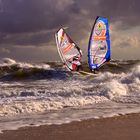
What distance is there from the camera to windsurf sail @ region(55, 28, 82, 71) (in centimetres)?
1498

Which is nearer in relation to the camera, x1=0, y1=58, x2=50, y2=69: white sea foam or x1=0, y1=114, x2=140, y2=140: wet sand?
x1=0, y1=114, x2=140, y2=140: wet sand

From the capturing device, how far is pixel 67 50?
1535cm

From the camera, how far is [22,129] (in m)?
6.47

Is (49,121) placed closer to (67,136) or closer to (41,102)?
(67,136)

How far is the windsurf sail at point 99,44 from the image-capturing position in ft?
48.2

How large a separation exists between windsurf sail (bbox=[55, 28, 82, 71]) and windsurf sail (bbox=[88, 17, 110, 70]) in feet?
3.00

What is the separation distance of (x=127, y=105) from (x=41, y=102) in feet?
7.13

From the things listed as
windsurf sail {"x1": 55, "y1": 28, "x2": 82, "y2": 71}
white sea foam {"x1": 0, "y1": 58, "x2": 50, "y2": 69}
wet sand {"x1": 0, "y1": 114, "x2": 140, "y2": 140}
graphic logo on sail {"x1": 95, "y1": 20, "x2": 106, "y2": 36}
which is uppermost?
graphic logo on sail {"x1": 95, "y1": 20, "x2": 106, "y2": 36}

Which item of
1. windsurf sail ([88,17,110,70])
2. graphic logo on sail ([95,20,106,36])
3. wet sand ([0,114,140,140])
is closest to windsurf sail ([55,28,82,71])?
windsurf sail ([88,17,110,70])

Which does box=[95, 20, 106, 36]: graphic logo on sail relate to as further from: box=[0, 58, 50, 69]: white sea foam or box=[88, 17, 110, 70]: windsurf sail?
box=[0, 58, 50, 69]: white sea foam

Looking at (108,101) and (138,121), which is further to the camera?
(108,101)

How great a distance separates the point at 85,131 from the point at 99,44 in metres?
9.00

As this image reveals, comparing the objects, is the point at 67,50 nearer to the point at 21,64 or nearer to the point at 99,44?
the point at 99,44

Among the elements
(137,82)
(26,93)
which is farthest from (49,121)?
(137,82)
